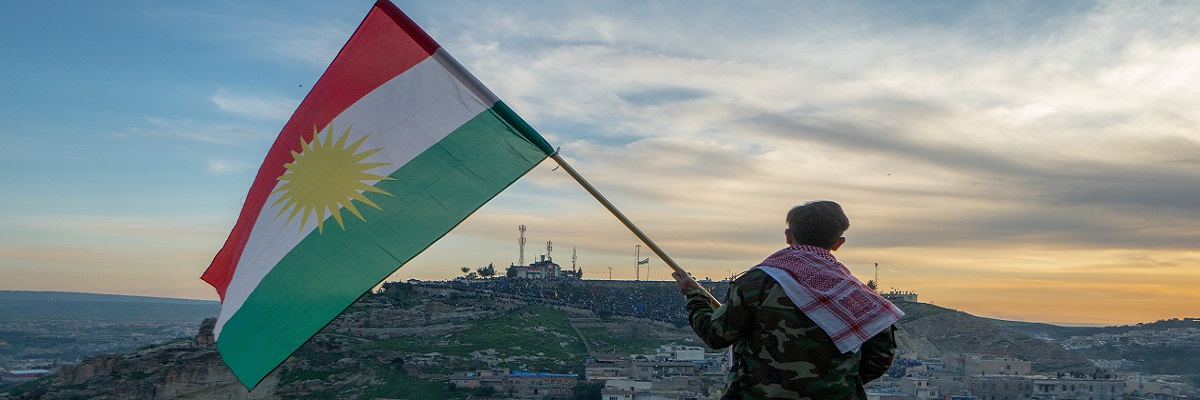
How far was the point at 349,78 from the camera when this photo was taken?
4816 millimetres

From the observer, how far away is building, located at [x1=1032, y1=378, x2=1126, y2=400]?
54.2 m

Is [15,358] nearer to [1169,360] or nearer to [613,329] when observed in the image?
[613,329]

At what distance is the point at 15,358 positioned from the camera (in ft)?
360

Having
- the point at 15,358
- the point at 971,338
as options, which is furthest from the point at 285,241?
the point at 15,358

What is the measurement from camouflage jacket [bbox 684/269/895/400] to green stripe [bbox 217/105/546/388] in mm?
1884

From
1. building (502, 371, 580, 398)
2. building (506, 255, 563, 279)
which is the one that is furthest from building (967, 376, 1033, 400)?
building (506, 255, 563, 279)

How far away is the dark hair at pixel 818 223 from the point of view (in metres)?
2.80

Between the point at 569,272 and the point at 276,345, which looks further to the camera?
the point at 569,272

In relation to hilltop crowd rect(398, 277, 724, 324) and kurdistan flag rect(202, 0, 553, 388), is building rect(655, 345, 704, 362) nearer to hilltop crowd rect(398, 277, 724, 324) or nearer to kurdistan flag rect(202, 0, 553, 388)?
hilltop crowd rect(398, 277, 724, 324)

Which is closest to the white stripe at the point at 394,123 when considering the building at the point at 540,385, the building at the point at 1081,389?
the building at the point at 540,385

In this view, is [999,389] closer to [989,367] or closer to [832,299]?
[989,367]

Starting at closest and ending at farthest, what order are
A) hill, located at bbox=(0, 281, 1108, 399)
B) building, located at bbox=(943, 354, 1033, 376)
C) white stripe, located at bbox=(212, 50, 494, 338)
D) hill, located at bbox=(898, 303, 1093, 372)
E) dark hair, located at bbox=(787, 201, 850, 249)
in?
dark hair, located at bbox=(787, 201, 850, 249)
white stripe, located at bbox=(212, 50, 494, 338)
hill, located at bbox=(0, 281, 1108, 399)
building, located at bbox=(943, 354, 1033, 376)
hill, located at bbox=(898, 303, 1093, 372)

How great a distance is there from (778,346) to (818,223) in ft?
1.10

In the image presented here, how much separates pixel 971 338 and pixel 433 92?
95.2 meters
